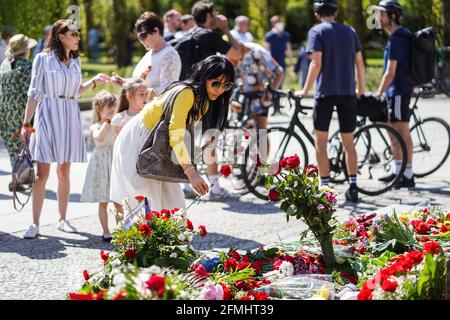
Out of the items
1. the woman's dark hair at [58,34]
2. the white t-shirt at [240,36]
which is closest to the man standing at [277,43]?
the white t-shirt at [240,36]

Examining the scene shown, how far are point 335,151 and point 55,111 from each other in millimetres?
3337

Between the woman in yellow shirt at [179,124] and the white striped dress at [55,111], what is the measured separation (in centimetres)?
175

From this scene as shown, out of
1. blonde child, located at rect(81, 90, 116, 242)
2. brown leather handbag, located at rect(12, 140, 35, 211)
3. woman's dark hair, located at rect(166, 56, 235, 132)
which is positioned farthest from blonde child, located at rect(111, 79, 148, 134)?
woman's dark hair, located at rect(166, 56, 235, 132)

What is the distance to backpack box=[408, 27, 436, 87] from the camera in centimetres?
973

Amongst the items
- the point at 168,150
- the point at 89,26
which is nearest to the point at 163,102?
the point at 168,150

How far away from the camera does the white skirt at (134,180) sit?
6094mm

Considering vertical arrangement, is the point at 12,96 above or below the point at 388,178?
above

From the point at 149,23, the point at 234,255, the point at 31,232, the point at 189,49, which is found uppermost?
the point at 149,23

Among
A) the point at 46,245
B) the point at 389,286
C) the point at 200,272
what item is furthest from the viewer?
the point at 46,245

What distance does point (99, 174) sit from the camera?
7.76 metres

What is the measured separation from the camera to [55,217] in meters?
8.72

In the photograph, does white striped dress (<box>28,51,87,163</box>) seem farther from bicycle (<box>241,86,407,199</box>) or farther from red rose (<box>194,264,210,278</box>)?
red rose (<box>194,264,210,278</box>)

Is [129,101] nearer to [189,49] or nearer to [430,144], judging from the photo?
[189,49]

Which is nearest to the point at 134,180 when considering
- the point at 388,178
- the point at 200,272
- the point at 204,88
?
the point at 204,88
